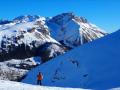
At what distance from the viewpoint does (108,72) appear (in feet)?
277

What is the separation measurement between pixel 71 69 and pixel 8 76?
4844 cm

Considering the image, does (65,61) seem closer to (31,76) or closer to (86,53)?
(86,53)

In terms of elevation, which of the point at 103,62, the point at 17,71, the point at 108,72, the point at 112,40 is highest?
the point at 17,71

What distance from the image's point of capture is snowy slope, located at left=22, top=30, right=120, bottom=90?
283 feet

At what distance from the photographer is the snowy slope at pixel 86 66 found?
283 feet

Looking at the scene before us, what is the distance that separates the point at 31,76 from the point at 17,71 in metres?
38.0

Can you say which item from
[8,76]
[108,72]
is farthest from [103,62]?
[8,76]

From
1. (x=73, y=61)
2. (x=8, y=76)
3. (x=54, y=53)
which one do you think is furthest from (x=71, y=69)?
(x=54, y=53)

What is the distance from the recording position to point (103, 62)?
94625 millimetres

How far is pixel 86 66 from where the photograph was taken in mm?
97250

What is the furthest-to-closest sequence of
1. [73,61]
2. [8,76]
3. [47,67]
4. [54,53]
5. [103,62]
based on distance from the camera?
1. [54,53]
2. [8,76]
3. [47,67]
4. [73,61]
5. [103,62]

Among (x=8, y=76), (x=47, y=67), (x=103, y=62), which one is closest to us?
(x=103, y=62)

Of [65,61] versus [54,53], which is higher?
[54,53]

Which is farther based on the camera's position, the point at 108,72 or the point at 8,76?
Result: the point at 8,76
